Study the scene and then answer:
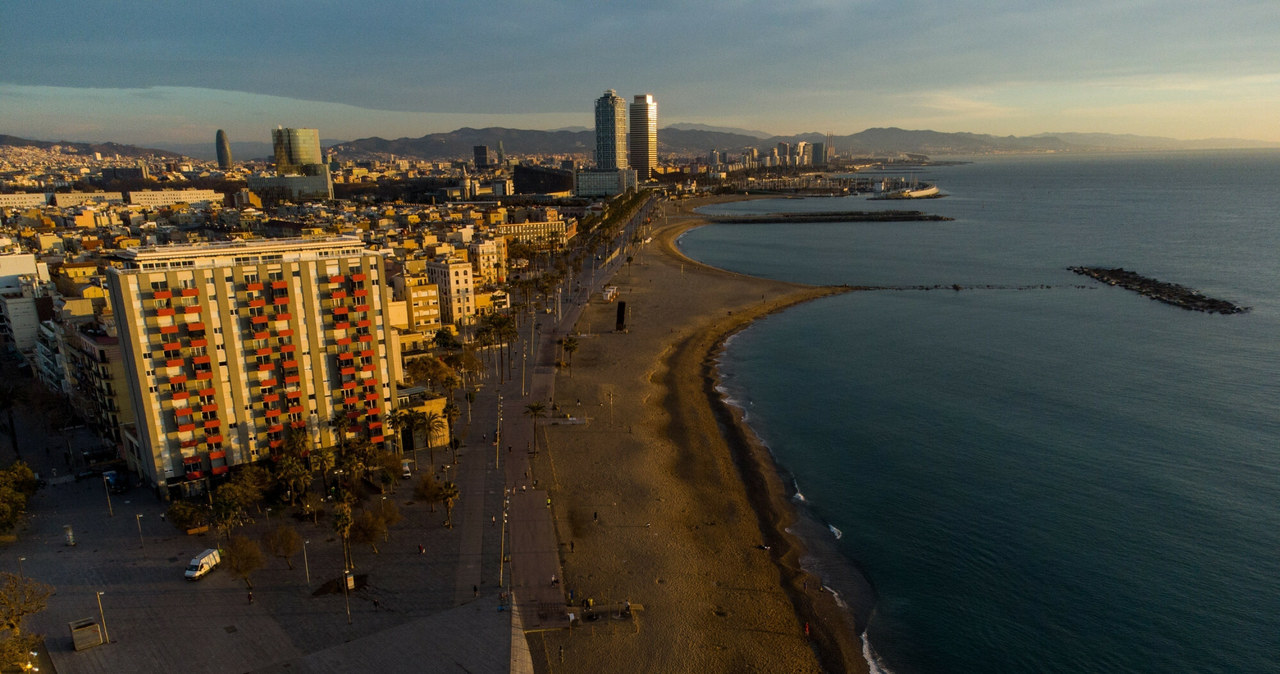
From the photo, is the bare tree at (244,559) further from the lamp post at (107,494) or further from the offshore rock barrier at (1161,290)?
the offshore rock barrier at (1161,290)

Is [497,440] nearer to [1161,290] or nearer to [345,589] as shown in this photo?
[345,589]

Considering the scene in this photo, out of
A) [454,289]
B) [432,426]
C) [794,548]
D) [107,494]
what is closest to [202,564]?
[107,494]

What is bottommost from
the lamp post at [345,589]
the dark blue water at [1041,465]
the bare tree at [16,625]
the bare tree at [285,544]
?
the dark blue water at [1041,465]

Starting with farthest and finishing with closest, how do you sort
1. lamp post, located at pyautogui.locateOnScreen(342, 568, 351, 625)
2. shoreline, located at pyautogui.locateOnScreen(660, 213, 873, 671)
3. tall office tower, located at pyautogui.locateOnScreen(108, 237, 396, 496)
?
tall office tower, located at pyautogui.locateOnScreen(108, 237, 396, 496)
shoreline, located at pyautogui.locateOnScreen(660, 213, 873, 671)
lamp post, located at pyautogui.locateOnScreen(342, 568, 351, 625)

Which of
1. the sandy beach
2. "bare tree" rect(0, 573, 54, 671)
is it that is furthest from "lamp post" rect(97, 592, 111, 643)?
the sandy beach

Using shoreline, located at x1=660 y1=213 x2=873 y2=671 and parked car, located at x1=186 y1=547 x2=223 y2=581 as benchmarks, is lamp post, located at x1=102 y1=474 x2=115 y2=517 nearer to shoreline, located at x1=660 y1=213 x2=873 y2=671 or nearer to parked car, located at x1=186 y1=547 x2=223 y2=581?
parked car, located at x1=186 y1=547 x2=223 y2=581

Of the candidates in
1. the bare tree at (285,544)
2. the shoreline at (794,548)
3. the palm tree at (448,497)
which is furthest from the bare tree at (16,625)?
the shoreline at (794,548)
